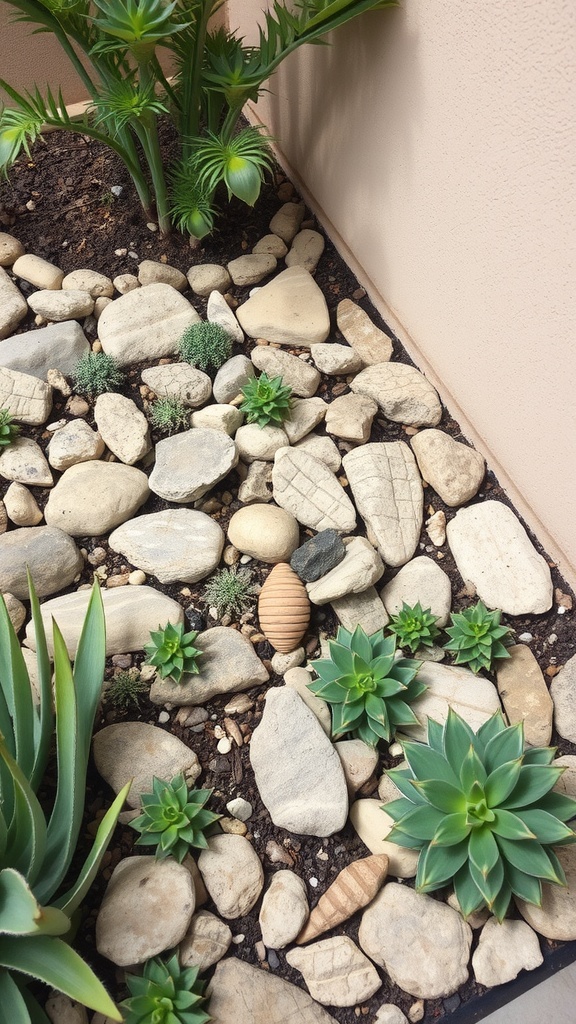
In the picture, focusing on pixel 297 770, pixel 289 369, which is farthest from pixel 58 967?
pixel 289 369

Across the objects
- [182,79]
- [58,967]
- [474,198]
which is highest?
[182,79]

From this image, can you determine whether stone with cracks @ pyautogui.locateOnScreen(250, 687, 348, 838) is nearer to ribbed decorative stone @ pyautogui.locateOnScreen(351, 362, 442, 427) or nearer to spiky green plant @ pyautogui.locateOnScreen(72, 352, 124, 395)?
ribbed decorative stone @ pyautogui.locateOnScreen(351, 362, 442, 427)

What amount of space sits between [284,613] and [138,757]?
0.54m

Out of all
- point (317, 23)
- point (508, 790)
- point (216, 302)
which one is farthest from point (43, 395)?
point (508, 790)

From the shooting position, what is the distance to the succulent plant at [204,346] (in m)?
2.53

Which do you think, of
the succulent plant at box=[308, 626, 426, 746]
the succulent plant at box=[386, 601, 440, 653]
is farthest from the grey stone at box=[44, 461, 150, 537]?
the succulent plant at box=[386, 601, 440, 653]

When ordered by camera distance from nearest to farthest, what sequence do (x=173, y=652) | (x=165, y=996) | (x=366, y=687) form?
(x=165, y=996) < (x=366, y=687) < (x=173, y=652)

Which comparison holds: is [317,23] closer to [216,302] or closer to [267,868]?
[216,302]

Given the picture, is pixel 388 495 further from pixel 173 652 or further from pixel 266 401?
pixel 173 652

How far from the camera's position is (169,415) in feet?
7.97

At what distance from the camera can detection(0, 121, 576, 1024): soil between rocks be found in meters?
1.74

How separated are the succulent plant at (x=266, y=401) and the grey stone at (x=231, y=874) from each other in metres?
1.24

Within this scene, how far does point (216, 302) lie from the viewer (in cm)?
269

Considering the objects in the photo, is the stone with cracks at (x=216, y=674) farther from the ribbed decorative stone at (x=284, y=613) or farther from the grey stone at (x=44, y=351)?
the grey stone at (x=44, y=351)
